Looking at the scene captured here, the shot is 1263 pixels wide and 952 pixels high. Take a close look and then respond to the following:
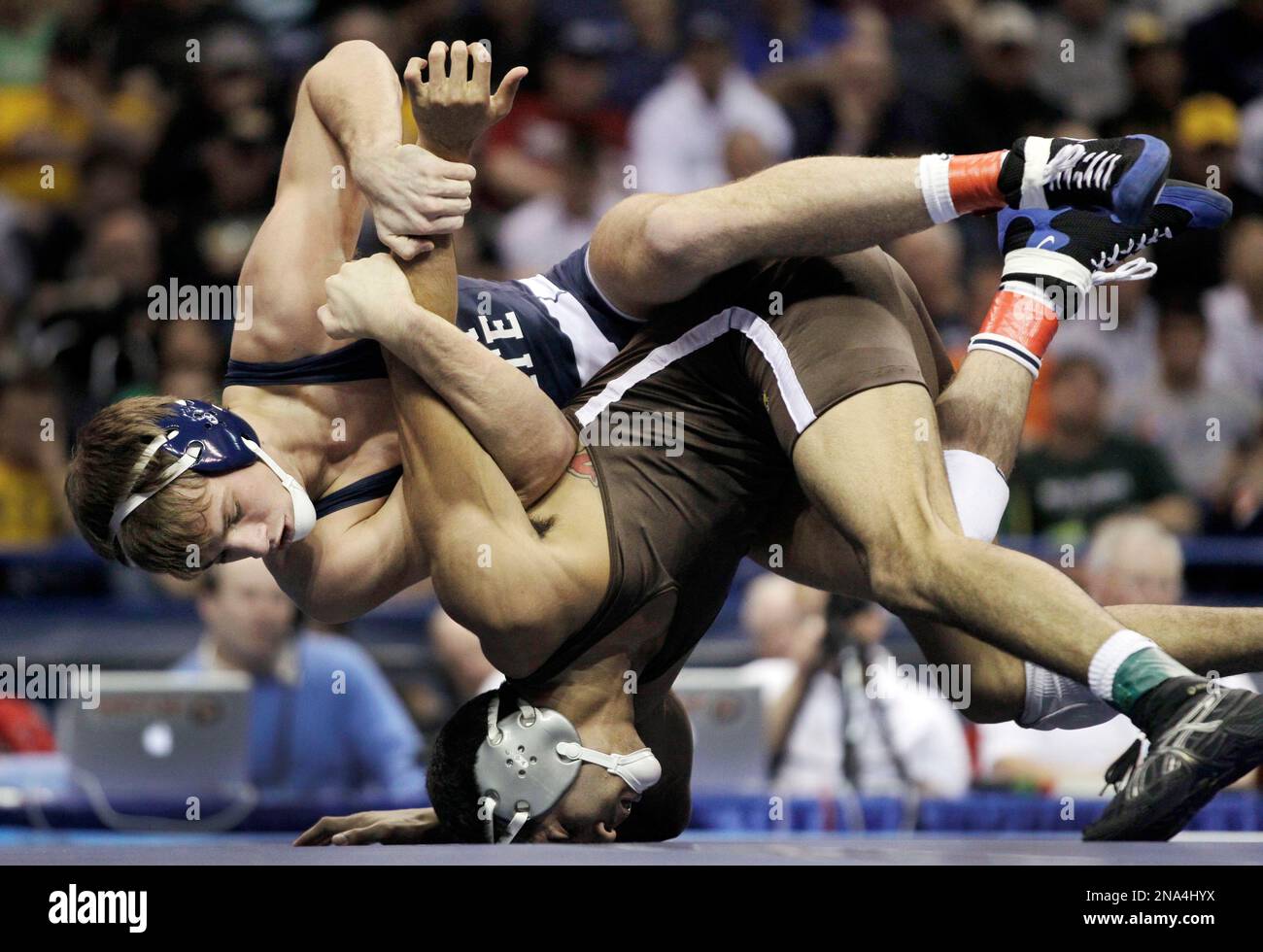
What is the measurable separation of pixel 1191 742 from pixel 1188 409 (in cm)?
392

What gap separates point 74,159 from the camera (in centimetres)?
669

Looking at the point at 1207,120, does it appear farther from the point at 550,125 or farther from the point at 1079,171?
the point at 1079,171

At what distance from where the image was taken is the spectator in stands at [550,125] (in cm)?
657

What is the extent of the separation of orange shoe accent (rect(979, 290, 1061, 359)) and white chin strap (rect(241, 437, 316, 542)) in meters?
1.25

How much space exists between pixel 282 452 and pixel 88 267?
365cm

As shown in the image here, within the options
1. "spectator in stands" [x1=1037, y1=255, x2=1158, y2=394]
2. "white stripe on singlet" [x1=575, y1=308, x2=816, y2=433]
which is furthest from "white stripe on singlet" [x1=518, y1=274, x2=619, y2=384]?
"spectator in stands" [x1=1037, y1=255, x2=1158, y2=394]

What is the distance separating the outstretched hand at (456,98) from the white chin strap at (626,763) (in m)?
1.02

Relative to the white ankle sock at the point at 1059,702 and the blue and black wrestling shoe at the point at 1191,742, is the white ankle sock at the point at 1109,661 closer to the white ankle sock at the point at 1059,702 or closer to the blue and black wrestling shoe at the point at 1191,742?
the blue and black wrestling shoe at the point at 1191,742

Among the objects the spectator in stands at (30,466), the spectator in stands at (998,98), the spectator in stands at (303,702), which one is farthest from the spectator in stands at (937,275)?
the spectator in stands at (30,466)

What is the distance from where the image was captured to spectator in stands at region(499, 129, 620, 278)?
20.6 ft

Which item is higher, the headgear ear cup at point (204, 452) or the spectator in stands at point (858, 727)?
the headgear ear cup at point (204, 452)

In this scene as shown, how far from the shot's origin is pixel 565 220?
6.32m
